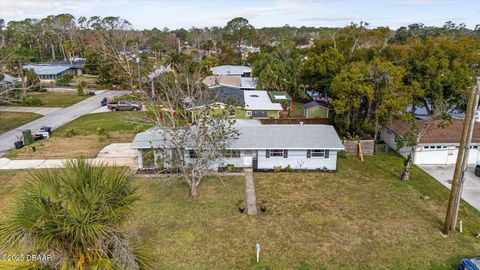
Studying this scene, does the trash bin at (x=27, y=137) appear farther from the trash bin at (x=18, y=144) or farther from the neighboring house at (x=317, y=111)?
the neighboring house at (x=317, y=111)

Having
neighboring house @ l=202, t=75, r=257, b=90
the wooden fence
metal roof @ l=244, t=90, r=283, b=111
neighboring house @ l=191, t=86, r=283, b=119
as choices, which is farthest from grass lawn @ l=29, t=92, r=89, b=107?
the wooden fence

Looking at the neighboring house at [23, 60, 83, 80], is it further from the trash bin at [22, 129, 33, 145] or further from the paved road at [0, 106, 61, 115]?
the trash bin at [22, 129, 33, 145]

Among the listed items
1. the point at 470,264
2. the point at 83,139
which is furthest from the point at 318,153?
the point at 83,139

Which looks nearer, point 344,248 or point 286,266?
point 286,266

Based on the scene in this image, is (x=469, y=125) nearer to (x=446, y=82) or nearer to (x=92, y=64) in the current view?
(x=446, y=82)

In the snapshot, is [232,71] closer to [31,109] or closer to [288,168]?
[31,109]

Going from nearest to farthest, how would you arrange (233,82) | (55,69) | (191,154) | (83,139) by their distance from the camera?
(191,154) < (83,139) < (233,82) < (55,69)

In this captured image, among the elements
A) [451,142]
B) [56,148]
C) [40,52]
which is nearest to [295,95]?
[451,142]
